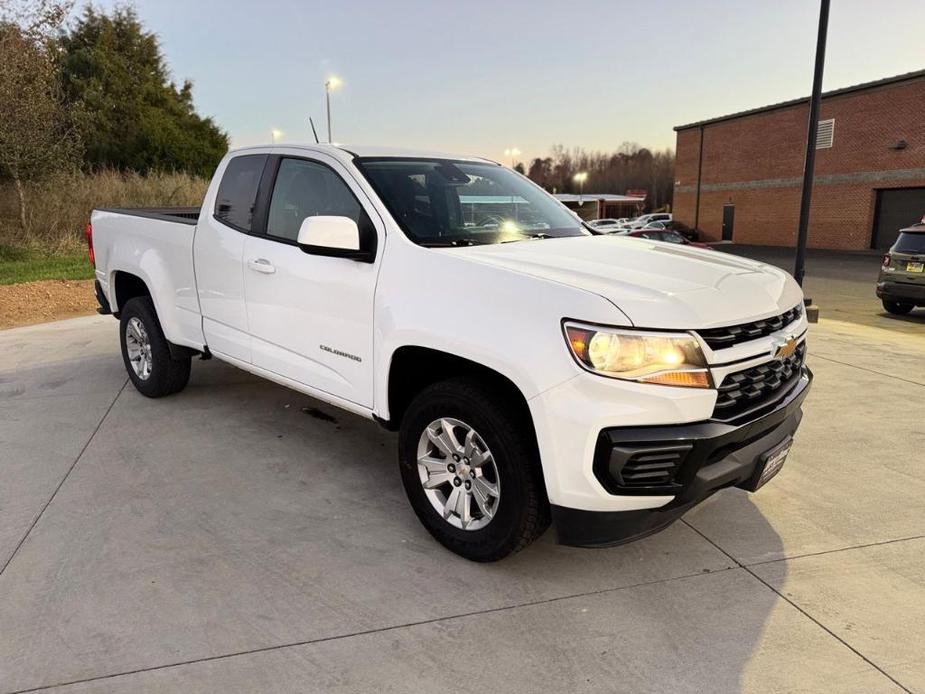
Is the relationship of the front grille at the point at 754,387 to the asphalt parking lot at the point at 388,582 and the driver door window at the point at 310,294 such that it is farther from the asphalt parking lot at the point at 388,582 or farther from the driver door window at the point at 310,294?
the driver door window at the point at 310,294

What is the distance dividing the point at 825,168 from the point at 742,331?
3629cm

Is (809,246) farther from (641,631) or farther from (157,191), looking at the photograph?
(641,631)

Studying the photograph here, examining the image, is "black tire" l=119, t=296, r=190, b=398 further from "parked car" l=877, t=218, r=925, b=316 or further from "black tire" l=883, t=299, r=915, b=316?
"black tire" l=883, t=299, r=915, b=316

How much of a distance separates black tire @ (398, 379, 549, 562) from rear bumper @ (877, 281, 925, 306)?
11.1 m

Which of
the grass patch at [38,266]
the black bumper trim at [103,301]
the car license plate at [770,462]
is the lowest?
the grass patch at [38,266]

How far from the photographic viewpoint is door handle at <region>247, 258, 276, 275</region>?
13.0 ft

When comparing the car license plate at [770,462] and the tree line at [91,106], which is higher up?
the tree line at [91,106]

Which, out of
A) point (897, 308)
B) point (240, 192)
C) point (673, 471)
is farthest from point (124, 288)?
point (897, 308)

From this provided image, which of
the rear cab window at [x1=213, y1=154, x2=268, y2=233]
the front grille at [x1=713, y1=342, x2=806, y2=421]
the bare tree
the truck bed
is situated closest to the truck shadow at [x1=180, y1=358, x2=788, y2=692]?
the front grille at [x1=713, y1=342, x2=806, y2=421]

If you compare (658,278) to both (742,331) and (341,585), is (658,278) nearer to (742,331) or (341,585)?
(742,331)

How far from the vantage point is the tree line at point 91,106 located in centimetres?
1599

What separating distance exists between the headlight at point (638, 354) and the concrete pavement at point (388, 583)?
3.19ft

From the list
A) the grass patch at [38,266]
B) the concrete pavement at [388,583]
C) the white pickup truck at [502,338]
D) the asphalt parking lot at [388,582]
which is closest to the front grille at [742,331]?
the white pickup truck at [502,338]

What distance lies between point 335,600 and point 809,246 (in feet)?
123
